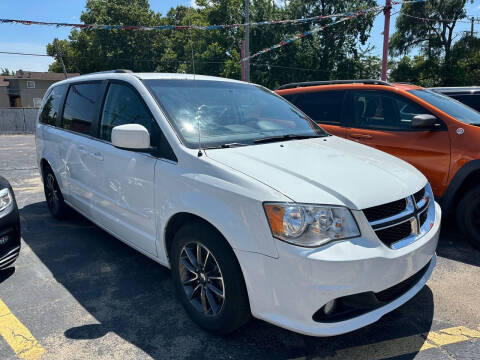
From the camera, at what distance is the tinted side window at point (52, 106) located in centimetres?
463

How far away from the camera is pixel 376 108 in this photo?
4.77 m

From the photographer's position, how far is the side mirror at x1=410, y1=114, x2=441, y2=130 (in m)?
4.06

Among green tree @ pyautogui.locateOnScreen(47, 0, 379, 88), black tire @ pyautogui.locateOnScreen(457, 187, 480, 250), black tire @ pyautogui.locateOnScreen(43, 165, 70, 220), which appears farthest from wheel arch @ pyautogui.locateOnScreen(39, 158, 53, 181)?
green tree @ pyautogui.locateOnScreen(47, 0, 379, 88)

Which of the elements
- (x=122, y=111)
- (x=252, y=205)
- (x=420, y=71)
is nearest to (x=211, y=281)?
(x=252, y=205)

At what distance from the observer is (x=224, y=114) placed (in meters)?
3.09

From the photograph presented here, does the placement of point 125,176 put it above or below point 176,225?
above

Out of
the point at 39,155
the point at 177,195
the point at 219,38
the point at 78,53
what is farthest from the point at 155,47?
the point at 177,195

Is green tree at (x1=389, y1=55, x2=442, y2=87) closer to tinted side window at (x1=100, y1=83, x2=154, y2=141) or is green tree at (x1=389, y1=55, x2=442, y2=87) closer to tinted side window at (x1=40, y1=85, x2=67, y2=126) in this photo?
tinted side window at (x1=40, y1=85, x2=67, y2=126)

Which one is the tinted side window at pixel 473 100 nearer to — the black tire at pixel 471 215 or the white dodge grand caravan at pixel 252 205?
the black tire at pixel 471 215

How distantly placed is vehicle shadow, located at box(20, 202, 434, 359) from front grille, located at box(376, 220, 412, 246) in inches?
29.8

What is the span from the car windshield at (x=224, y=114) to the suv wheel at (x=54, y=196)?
2507mm

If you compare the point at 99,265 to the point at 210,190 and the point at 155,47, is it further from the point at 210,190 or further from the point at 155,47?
the point at 155,47

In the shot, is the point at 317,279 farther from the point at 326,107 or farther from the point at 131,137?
the point at 326,107

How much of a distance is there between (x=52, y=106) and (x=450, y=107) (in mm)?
5015
